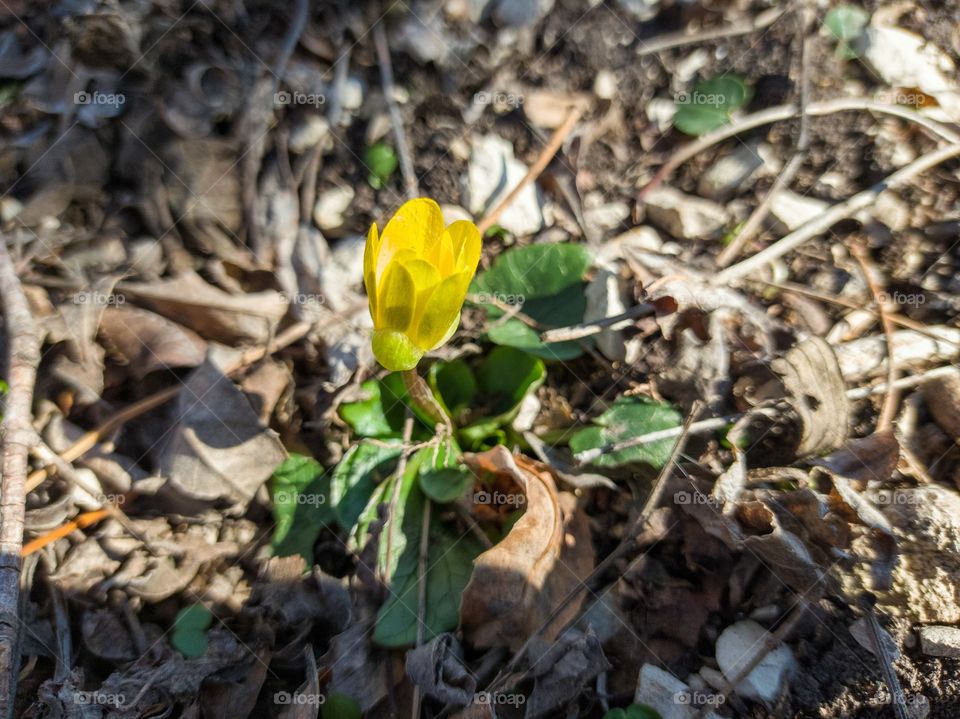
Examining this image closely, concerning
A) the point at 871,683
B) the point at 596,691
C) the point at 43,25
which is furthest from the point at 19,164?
the point at 871,683

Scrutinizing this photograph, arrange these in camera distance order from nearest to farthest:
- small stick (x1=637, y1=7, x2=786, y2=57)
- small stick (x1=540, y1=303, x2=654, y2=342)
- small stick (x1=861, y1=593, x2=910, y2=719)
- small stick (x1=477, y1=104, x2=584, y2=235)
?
small stick (x1=861, y1=593, x2=910, y2=719)
small stick (x1=540, y1=303, x2=654, y2=342)
small stick (x1=477, y1=104, x2=584, y2=235)
small stick (x1=637, y1=7, x2=786, y2=57)

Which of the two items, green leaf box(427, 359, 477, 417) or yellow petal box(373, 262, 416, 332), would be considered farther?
green leaf box(427, 359, 477, 417)

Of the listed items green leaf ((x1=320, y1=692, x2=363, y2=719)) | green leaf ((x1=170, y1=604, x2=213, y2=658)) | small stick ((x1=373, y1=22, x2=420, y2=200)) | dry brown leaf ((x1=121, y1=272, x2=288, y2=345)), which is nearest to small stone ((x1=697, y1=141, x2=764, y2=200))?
small stick ((x1=373, y1=22, x2=420, y2=200))

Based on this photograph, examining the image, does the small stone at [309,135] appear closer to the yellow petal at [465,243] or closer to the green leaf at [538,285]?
the green leaf at [538,285]

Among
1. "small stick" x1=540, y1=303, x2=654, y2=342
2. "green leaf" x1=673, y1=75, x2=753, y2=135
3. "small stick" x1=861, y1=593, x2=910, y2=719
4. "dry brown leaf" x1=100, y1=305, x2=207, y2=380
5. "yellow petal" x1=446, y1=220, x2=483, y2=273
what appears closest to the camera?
"small stick" x1=861, y1=593, x2=910, y2=719

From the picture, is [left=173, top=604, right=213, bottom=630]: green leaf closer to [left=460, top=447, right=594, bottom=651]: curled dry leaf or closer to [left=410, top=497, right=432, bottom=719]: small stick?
[left=410, top=497, right=432, bottom=719]: small stick

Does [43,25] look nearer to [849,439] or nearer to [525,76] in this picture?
[525,76]

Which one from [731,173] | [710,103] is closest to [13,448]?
[731,173]
